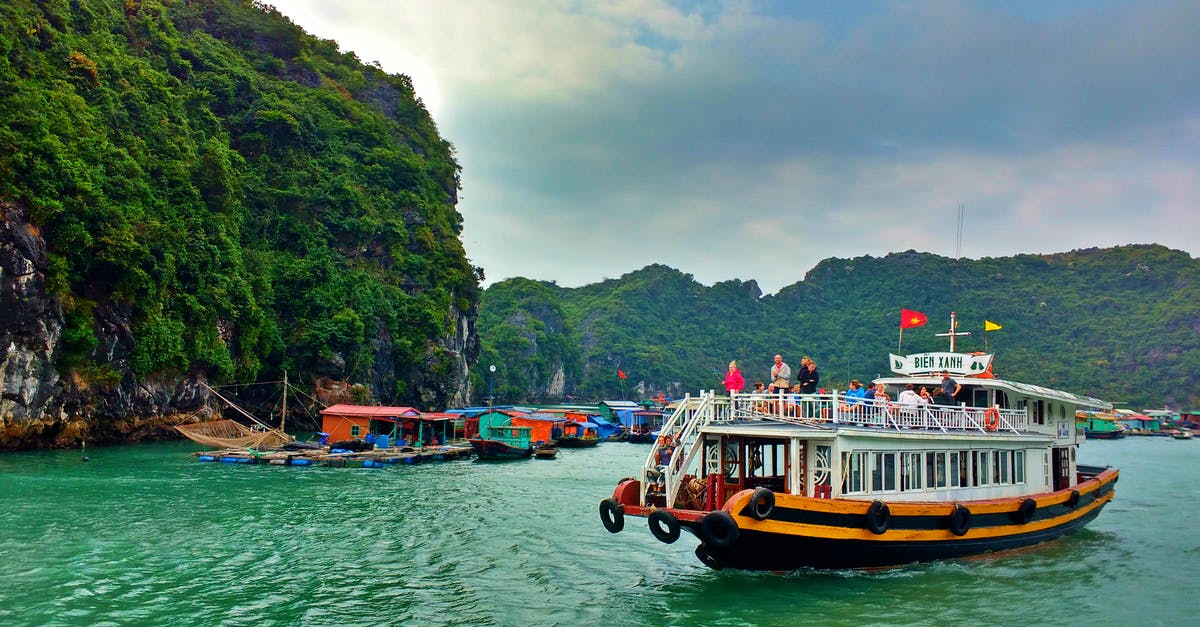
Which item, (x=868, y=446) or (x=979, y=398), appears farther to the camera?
(x=979, y=398)

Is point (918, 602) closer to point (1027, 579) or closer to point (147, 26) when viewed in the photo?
point (1027, 579)

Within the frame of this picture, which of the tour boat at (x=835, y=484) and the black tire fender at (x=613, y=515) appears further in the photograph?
the black tire fender at (x=613, y=515)

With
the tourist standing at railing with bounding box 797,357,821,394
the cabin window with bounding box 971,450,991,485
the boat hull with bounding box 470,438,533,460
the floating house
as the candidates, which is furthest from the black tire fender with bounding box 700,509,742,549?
the floating house

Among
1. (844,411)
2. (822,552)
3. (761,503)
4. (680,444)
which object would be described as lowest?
(822,552)

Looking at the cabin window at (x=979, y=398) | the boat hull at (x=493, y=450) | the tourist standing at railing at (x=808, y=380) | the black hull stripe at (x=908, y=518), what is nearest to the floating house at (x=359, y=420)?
the boat hull at (x=493, y=450)

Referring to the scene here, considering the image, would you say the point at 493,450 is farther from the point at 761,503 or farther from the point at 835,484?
the point at 761,503

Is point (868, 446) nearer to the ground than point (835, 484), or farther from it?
farther from it

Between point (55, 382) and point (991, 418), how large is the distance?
3393cm

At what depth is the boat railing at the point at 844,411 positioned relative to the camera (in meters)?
13.3

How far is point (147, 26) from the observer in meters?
51.6

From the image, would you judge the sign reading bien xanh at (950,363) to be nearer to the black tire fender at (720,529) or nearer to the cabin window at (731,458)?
the cabin window at (731,458)

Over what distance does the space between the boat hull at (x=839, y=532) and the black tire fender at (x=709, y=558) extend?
17 millimetres

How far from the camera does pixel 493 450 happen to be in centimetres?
3806

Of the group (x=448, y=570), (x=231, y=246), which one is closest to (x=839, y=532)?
(x=448, y=570)
